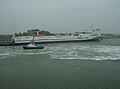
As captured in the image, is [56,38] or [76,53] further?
[56,38]

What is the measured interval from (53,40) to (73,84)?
36553 mm

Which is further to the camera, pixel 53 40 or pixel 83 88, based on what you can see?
pixel 53 40

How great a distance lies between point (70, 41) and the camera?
4475cm

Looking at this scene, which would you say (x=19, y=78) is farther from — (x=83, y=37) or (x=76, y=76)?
(x=83, y=37)

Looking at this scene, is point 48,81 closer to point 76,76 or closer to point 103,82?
point 76,76

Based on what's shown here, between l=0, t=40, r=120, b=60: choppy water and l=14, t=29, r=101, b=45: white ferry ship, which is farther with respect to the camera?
l=14, t=29, r=101, b=45: white ferry ship

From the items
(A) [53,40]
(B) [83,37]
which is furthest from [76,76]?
(B) [83,37]

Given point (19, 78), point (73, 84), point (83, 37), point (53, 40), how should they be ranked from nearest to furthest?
point (73, 84) → point (19, 78) → point (53, 40) → point (83, 37)

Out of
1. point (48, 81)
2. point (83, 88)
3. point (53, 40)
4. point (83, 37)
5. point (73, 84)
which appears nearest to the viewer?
point (83, 88)

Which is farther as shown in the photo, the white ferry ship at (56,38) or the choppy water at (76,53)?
the white ferry ship at (56,38)

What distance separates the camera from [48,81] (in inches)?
300

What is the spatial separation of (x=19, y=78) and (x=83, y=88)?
3139mm

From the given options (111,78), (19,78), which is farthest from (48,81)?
(111,78)

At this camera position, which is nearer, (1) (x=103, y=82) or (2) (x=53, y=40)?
(1) (x=103, y=82)
